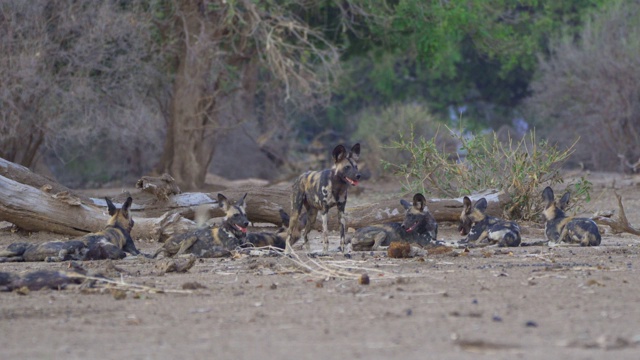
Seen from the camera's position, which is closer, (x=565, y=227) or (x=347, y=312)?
(x=347, y=312)

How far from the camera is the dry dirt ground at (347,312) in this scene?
5.42 m

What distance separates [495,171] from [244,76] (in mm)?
11966

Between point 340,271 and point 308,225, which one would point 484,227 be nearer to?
point 308,225

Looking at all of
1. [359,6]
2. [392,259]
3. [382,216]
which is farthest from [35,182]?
[359,6]

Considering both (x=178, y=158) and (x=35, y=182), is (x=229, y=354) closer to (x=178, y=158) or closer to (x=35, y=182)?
(x=35, y=182)

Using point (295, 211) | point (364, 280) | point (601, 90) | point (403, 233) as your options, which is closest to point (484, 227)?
point (403, 233)

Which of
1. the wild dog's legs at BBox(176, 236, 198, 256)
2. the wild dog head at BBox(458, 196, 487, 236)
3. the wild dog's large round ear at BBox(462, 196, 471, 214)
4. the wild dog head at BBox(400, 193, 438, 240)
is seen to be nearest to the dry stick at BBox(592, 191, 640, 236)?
the wild dog head at BBox(458, 196, 487, 236)

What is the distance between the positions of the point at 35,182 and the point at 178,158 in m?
9.80

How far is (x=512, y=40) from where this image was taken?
26594 mm

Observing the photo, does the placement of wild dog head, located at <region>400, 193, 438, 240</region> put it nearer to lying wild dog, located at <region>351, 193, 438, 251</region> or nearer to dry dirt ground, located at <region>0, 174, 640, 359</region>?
lying wild dog, located at <region>351, 193, 438, 251</region>

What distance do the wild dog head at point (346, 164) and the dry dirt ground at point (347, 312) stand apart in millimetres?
1435

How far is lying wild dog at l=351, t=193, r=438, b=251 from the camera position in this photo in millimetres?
11547

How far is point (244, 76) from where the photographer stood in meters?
25.3

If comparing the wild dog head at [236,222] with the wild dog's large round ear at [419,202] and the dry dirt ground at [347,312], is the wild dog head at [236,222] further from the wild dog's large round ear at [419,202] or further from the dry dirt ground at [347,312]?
the wild dog's large round ear at [419,202]
